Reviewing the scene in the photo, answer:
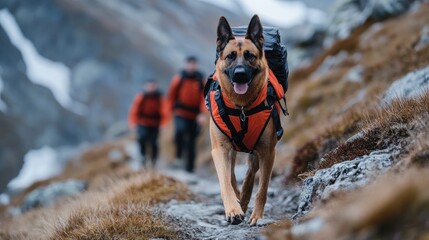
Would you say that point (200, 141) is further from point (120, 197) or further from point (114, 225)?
point (114, 225)

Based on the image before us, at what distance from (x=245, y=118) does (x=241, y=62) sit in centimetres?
65

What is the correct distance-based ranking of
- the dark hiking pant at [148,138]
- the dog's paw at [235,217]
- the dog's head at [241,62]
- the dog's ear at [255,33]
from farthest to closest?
1. the dark hiking pant at [148,138]
2. the dog's ear at [255,33]
3. the dog's head at [241,62]
4. the dog's paw at [235,217]

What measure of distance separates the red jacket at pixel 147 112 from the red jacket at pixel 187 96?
57.0 inches

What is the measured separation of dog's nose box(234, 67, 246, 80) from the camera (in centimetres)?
554

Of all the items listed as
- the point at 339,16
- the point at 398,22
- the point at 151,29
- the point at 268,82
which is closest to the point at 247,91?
the point at 268,82

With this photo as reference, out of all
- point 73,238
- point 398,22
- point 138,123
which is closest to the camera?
point 73,238

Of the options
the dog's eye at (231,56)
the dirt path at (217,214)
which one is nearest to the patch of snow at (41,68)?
the dirt path at (217,214)

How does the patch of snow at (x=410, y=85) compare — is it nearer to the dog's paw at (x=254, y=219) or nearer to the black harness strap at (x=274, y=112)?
the black harness strap at (x=274, y=112)

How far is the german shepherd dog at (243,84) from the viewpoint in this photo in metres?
5.66

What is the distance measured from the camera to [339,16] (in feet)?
91.8

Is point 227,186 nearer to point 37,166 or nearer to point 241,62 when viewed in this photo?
point 241,62

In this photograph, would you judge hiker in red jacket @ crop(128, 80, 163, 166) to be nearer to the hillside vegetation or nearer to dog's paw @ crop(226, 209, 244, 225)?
the hillside vegetation

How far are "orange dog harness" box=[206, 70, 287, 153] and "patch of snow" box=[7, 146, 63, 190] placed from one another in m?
34.1

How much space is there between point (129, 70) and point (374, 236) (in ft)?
223
